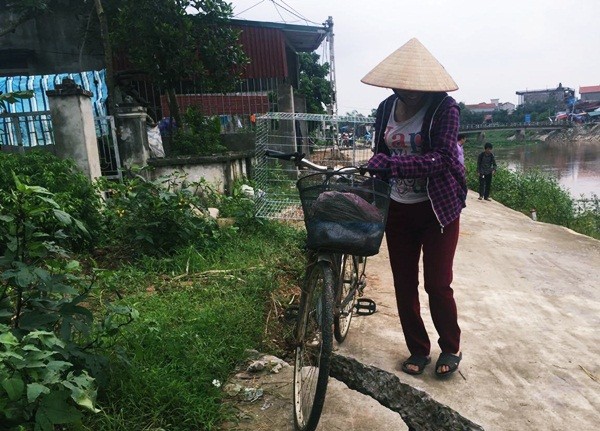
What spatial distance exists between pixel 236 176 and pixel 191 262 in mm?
3322

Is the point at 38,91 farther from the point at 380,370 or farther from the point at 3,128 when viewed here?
the point at 380,370

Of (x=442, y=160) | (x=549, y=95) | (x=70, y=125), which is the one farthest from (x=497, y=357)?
(x=549, y=95)

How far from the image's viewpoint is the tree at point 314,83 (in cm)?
2233

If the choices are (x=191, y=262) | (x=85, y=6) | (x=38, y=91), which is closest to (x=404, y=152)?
Result: (x=191, y=262)

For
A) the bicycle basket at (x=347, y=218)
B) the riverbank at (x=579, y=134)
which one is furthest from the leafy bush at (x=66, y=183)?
the riverbank at (x=579, y=134)

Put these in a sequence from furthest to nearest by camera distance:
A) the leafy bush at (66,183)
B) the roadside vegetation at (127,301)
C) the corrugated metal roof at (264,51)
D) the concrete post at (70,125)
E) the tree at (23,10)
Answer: the corrugated metal roof at (264,51) < the tree at (23,10) < the concrete post at (70,125) < the leafy bush at (66,183) < the roadside vegetation at (127,301)

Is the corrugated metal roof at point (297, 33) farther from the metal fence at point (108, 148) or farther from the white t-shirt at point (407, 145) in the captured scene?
the white t-shirt at point (407, 145)

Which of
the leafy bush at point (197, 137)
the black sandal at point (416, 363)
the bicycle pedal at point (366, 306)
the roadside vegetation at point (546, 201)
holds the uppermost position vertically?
the leafy bush at point (197, 137)

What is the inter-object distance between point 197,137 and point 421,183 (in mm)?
5867

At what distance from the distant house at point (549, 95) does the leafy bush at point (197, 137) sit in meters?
71.8

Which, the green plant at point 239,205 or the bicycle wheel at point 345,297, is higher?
the green plant at point 239,205

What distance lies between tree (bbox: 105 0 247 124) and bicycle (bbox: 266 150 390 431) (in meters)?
6.03

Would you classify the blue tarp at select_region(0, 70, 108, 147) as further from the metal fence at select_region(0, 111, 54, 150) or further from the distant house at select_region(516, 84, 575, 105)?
the distant house at select_region(516, 84, 575, 105)

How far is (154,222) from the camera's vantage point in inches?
158
